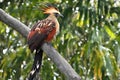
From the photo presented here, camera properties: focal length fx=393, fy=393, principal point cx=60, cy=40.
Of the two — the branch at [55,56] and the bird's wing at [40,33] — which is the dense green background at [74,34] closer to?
the bird's wing at [40,33]

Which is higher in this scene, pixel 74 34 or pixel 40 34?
pixel 40 34

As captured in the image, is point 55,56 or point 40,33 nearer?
point 55,56

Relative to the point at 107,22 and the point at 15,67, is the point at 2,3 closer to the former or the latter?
the point at 15,67

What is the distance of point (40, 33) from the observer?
6.89 ft

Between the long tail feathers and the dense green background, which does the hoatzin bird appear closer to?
the long tail feathers

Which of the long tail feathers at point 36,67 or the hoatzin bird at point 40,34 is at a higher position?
the hoatzin bird at point 40,34

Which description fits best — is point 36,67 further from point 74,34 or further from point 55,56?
point 74,34

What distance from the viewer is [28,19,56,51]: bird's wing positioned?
202cm

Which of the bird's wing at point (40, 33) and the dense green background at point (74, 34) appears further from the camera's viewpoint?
the dense green background at point (74, 34)

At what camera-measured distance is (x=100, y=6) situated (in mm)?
2666

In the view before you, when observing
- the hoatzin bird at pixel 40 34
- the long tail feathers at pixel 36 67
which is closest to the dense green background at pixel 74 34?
the hoatzin bird at pixel 40 34

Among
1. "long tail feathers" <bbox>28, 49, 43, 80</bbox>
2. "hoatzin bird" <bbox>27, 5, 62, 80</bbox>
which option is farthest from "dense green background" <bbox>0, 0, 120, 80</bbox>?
"long tail feathers" <bbox>28, 49, 43, 80</bbox>

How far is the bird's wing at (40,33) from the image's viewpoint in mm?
2023

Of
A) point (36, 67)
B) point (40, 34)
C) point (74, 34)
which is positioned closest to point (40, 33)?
point (40, 34)
